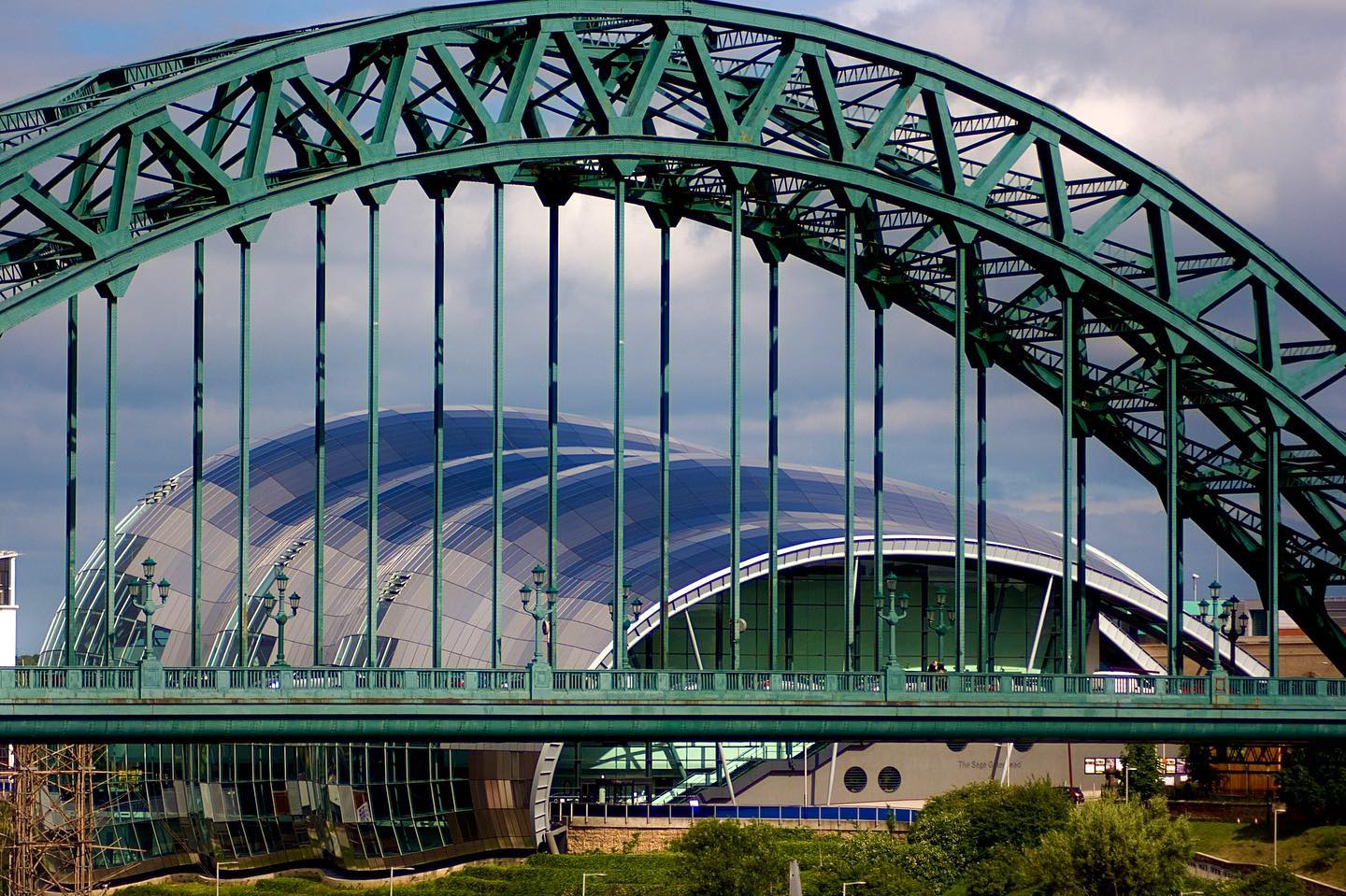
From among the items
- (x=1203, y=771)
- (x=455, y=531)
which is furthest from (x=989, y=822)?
(x=455, y=531)

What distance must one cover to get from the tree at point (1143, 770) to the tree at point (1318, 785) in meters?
11.0

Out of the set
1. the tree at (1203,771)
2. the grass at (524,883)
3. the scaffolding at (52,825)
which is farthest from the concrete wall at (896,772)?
the scaffolding at (52,825)

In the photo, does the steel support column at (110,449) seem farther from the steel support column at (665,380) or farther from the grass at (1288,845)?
the grass at (1288,845)

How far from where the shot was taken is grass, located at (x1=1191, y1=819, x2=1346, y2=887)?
8225cm

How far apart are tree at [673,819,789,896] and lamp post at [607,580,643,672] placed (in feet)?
28.0

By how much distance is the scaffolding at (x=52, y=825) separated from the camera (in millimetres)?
86438

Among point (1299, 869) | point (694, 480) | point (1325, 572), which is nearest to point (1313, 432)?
point (1325, 572)

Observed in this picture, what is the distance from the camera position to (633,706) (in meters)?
49.7

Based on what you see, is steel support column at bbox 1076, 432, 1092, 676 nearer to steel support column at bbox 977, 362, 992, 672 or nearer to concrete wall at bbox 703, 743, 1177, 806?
steel support column at bbox 977, 362, 992, 672

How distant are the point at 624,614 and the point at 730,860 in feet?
60.3

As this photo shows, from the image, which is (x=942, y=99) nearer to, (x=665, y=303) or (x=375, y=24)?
(x=665, y=303)

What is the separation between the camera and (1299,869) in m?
84.1

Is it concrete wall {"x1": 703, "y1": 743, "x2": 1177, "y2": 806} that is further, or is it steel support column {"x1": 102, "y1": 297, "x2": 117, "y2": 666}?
concrete wall {"x1": 703, "y1": 743, "x2": 1177, "y2": 806}

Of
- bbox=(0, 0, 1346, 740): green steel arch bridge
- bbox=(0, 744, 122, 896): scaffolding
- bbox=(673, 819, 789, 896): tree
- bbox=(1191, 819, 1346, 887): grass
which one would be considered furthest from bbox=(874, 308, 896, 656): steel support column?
bbox=(0, 744, 122, 896): scaffolding
